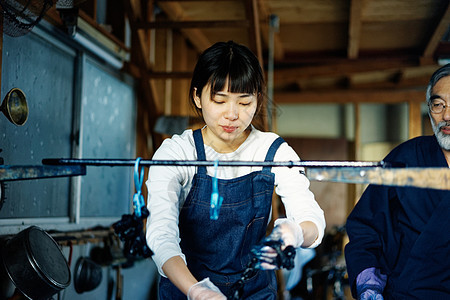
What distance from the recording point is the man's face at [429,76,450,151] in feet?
7.75

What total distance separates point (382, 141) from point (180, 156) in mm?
7588

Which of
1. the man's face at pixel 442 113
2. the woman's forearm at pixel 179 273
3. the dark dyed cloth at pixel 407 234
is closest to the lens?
the woman's forearm at pixel 179 273

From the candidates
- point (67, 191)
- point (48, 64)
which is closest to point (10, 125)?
point (48, 64)

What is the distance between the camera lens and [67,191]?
4.23m

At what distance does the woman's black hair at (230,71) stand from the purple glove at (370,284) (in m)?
A: 0.86

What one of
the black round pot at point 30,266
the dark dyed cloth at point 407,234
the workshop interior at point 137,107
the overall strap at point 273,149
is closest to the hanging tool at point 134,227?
the workshop interior at point 137,107

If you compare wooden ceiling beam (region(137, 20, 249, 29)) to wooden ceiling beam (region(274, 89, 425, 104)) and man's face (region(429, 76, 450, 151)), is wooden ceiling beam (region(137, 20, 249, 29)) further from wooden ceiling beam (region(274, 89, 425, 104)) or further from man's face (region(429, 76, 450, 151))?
wooden ceiling beam (region(274, 89, 425, 104))

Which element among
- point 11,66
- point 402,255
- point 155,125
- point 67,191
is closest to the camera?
point 402,255

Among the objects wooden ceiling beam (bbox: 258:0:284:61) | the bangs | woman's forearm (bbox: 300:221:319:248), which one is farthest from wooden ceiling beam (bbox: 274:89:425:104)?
woman's forearm (bbox: 300:221:319:248)

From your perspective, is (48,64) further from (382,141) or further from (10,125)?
(382,141)

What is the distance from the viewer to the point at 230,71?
6.61 feet

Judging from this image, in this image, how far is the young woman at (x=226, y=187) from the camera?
1978 mm

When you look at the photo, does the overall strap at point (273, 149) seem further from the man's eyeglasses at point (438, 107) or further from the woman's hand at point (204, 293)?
the man's eyeglasses at point (438, 107)

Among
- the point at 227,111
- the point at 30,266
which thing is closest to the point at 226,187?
the point at 227,111
